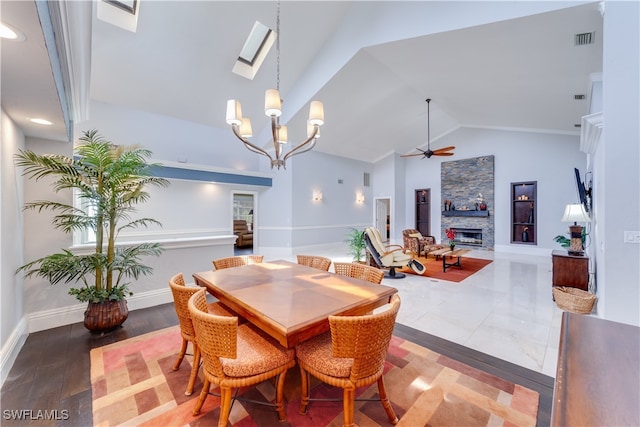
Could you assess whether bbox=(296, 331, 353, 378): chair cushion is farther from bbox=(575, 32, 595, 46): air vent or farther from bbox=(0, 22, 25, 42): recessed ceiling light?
bbox=(575, 32, 595, 46): air vent

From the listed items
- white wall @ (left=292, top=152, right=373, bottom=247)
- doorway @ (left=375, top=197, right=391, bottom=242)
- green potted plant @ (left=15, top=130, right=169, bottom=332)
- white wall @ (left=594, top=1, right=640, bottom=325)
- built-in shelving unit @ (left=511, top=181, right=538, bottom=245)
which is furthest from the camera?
doorway @ (left=375, top=197, right=391, bottom=242)

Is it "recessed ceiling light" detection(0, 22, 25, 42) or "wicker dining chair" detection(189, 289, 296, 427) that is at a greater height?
"recessed ceiling light" detection(0, 22, 25, 42)

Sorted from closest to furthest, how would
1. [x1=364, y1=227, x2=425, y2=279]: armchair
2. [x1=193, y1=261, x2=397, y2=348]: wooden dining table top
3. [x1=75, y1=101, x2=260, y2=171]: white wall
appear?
[x1=193, y1=261, x2=397, y2=348]: wooden dining table top < [x1=364, y1=227, x2=425, y2=279]: armchair < [x1=75, y1=101, x2=260, y2=171]: white wall

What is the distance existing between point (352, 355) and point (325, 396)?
767mm

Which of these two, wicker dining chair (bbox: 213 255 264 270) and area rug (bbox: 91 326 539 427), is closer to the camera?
area rug (bbox: 91 326 539 427)

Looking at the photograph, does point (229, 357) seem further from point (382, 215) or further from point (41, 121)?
point (382, 215)

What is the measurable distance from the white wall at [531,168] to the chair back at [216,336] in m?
9.18

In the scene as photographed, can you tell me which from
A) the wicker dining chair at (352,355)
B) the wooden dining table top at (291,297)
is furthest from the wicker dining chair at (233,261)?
the wicker dining chair at (352,355)

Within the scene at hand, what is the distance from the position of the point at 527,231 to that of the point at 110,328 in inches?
394

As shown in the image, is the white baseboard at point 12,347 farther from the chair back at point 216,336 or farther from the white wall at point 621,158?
the white wall at point 621,158

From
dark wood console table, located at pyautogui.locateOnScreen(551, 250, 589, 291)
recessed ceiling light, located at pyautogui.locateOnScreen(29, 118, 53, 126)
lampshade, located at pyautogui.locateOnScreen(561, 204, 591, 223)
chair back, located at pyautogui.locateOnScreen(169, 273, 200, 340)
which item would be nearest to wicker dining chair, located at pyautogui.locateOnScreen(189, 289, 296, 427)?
chair back, located at pyautogui.locateOnScreen(169, 273, 200, 340)

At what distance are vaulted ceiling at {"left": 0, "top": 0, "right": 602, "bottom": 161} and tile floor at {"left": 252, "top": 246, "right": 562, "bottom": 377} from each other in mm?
3433

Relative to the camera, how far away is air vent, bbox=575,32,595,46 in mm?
3041

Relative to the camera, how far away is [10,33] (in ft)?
4.40
